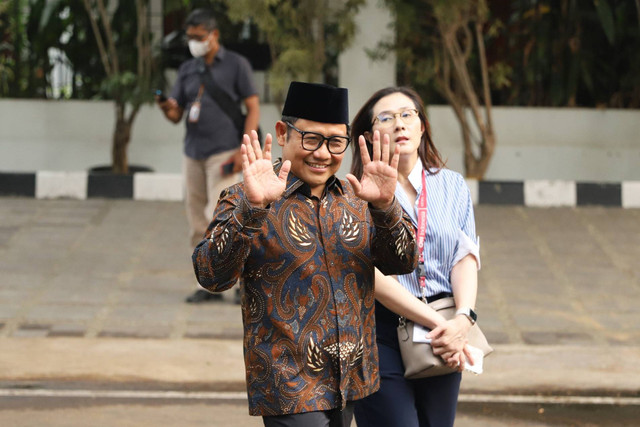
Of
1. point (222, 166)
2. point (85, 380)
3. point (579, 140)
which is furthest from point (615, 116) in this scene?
point (85, 380)

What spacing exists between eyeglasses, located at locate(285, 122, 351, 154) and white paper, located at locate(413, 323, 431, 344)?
27.0 inches

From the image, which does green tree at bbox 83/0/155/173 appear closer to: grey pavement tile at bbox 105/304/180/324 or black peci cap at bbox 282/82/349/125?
grey pavement tile at bbox 105/304/180/324

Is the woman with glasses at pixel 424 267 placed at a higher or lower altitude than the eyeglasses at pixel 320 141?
lower

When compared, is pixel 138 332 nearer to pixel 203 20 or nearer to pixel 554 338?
pixel 203 20

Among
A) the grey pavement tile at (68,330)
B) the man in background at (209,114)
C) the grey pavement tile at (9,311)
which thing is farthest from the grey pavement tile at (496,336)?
the grey pavement tile at (9,311)

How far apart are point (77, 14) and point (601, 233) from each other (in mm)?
4905

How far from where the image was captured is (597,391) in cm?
560

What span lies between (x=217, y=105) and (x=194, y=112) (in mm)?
141

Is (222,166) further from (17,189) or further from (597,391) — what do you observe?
(17,189)

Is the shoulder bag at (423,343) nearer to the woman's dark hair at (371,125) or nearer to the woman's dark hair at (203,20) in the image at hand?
the woman's dark hair at (371,125)

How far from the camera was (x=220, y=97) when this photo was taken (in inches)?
265

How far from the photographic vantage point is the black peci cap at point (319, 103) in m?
2.98

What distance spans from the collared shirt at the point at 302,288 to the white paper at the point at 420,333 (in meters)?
0.38

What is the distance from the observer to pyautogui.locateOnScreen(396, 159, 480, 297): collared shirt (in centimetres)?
353
